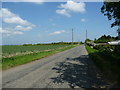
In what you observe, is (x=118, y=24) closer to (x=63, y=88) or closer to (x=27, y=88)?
(x=63, y=88)

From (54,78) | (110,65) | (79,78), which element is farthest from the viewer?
(54,78)

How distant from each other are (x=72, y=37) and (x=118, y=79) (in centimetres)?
7170

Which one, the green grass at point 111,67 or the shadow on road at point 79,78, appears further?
the shadow on road at point 79,78

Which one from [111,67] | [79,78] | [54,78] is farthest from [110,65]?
[54,78]

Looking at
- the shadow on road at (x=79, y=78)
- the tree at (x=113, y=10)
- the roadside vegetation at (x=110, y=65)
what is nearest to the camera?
the roadside vegetation at (x=110, y=65)

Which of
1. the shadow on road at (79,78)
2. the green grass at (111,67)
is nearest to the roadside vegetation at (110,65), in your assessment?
the green grass at (111,67)

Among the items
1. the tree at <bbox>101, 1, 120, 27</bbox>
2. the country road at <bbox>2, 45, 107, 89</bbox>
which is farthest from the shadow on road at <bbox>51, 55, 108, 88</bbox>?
the tree at <bbox>101, 1, 120, 27</bbox>

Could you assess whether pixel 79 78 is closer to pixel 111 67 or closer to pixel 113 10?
pixel 111 67

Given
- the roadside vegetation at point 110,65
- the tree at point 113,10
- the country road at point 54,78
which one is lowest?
the country road at point 54,78

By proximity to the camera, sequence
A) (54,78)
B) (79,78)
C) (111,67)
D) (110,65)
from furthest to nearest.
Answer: (54,78) < (79,78) < (110,65) < (111,67)

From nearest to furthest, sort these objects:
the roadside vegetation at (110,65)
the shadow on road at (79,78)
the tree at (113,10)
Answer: the roadside vegetation at (110,65) → the shadow on road at (79,78) → the tree at (113,10)

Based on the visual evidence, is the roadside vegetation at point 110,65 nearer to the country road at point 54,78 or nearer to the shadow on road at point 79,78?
the country road at point 54,78

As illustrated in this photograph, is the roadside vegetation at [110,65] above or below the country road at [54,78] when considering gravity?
above

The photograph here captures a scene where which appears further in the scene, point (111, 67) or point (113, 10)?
point (113, 10)
